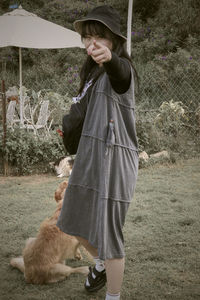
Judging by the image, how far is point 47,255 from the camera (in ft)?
9.07

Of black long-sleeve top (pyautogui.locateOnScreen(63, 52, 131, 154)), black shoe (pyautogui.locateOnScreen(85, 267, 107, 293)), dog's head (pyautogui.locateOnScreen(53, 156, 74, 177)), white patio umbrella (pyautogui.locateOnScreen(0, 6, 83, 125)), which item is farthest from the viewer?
white patio umbrella (pyautogui.locateOnScreen(0, 6, 83, 125))

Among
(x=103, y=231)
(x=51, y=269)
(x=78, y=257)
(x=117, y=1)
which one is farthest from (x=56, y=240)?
(x=117, y=1)

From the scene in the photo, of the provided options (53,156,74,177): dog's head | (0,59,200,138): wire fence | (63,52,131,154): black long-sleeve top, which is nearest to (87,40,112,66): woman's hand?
(63,52,131,154): black long-sleeve top

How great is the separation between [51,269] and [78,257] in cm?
58

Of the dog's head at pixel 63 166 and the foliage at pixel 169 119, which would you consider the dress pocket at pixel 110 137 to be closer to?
the dog's head at pixel 63 166

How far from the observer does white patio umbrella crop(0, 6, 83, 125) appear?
7.34 m

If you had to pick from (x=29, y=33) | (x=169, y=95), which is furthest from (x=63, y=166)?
(x=169, y=95)

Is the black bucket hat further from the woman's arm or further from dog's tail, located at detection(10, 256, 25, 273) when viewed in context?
dog's tail, located at detection(10, 256, 25, 273)

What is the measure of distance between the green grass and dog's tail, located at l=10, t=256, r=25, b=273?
2.2 inches

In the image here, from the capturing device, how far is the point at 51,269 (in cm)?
283

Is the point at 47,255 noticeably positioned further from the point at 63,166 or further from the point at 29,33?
the point at 29,33

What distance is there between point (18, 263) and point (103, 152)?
1.56 m

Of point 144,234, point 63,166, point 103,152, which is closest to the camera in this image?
point 103,152

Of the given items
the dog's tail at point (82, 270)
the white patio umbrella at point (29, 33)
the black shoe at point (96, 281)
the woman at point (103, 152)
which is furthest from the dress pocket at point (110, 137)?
the white patio umbrella at point (29, 33)
